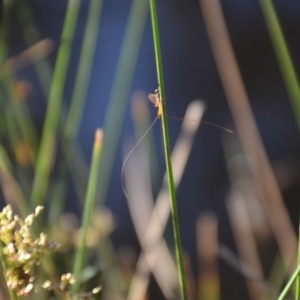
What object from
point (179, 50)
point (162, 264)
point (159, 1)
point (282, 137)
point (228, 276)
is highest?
point (159, 1)

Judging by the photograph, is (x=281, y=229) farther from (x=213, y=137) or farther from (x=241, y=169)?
(x=213, y=137)

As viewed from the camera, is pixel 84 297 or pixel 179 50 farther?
pixel 179 50

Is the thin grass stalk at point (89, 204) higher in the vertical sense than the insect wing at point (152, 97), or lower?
lower

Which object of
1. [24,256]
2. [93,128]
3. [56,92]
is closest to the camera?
[24,256]

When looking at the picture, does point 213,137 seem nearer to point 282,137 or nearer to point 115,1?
point 282,137

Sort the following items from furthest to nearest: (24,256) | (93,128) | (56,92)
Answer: (93,128) → (56,92) → (24,256)

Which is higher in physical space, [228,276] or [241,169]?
[241,169]

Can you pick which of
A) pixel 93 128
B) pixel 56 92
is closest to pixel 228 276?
pixel 93 128

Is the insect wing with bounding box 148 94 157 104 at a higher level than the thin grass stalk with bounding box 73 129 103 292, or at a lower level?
higher

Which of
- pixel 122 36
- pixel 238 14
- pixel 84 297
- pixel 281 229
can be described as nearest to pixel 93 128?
pixel 122 36
